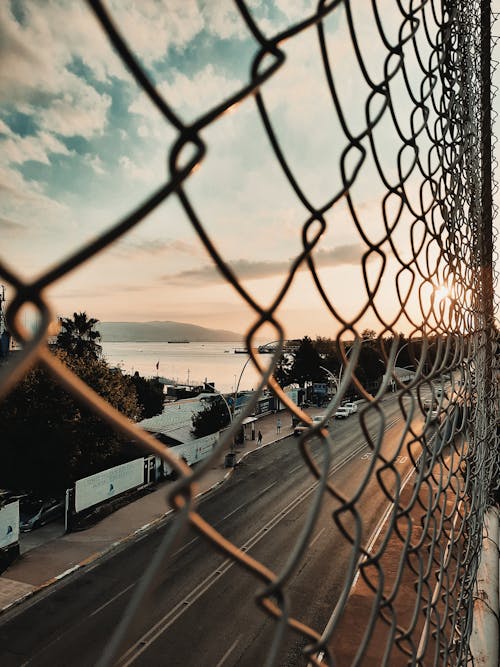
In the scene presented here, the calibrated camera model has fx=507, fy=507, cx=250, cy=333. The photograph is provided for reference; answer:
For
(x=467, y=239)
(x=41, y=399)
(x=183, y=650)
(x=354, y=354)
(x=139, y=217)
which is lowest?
(x=183, y=650)

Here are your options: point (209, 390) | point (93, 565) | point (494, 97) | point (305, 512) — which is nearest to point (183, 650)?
point (93, 565)

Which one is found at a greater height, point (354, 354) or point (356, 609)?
point (354, 354)

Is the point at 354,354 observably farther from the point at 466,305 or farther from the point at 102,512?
the point at 102,512

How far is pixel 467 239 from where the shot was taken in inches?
113

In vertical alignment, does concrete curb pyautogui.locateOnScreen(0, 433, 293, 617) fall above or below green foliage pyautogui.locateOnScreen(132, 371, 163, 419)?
below

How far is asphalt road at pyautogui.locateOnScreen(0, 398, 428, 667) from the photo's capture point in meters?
8.77

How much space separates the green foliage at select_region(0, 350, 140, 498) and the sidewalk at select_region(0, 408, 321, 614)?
163 centimetres

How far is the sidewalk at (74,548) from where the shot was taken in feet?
36.4

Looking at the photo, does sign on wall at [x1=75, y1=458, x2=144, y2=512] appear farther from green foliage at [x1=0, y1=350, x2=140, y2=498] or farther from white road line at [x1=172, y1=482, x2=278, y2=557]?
white road line at [x1=172, y1=482, x2=278, y2=557]

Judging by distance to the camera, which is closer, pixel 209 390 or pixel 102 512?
pixel 102 512

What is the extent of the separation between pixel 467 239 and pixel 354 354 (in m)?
2.18

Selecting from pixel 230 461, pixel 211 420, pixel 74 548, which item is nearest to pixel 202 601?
pixel 74 548

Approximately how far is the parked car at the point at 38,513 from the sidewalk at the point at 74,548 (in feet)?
1.69

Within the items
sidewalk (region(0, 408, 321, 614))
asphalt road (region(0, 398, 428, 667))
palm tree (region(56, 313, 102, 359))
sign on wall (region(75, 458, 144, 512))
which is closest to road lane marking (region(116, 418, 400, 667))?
asphalt road (region(0, 398, 428, 667))
